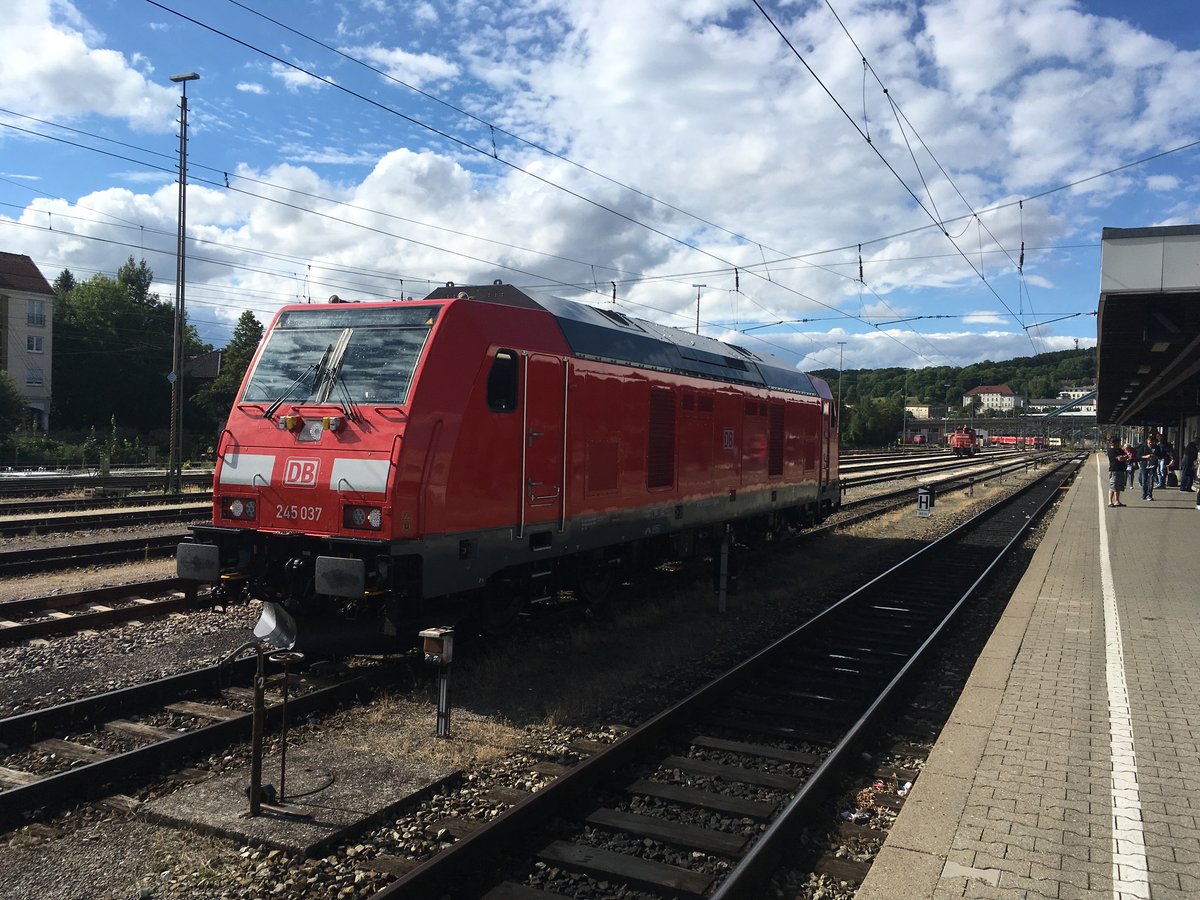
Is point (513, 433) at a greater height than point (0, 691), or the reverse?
point (513, 433)

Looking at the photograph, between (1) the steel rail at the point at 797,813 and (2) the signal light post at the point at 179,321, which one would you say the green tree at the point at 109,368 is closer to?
(2) the signal light post at the point at 179,321

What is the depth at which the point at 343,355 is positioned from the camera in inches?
312

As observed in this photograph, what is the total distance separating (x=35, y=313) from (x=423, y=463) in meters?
64.5

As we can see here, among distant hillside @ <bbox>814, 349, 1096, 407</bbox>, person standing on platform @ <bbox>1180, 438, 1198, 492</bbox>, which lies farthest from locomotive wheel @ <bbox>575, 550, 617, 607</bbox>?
distant hillside @ <bbox>814, 349, 1096, 407</bbox>

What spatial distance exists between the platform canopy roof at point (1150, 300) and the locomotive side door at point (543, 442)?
25.4 feet

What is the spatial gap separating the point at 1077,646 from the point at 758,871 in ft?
19.8

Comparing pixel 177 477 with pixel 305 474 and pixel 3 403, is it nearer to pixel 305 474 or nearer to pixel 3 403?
pixel 305 474

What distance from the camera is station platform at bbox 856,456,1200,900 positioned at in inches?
163

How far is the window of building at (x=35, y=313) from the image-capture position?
5897 centimetres

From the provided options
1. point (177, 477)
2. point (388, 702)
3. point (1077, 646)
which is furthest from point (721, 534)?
point (177, 477)

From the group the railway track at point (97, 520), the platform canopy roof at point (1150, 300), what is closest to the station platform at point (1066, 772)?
the platform canopy roof at point (1150, 300)

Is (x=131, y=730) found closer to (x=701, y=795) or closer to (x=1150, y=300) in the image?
(x=701, y=795)

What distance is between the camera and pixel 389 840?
4695 millimetres

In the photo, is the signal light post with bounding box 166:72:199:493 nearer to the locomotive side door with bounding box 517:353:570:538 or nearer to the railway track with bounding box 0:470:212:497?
the railway track with bounding box 0:470:212:497
